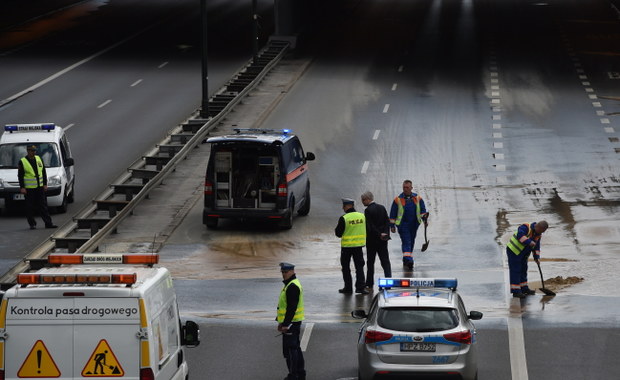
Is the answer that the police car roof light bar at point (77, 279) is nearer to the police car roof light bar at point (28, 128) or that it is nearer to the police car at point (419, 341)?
the police car at point (419, 341)

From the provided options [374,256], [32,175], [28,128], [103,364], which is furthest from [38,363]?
[28,128]

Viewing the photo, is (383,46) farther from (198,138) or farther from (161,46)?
(198,138)

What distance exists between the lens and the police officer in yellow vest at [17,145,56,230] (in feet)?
93.0

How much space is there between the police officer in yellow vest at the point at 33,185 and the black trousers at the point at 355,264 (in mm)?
9278

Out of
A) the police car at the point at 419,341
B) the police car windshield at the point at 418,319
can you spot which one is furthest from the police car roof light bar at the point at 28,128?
the police car windshield at the point at 418,319

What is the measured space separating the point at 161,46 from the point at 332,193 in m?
28.4

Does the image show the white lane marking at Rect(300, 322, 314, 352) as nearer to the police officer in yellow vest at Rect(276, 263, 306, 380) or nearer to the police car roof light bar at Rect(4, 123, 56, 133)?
the police officer in yellow vest at Rect(276, 263, 306, 380)

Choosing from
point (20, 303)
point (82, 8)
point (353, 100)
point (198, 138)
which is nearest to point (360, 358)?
point (20, 303)

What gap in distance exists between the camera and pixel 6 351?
11.7 m

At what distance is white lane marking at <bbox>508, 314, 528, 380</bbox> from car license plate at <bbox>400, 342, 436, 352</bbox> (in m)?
1.98

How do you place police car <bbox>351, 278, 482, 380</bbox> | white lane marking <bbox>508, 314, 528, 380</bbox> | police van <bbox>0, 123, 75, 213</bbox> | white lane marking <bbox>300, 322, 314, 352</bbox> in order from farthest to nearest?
police van <bbox>0, 123, 75, 213</bbox> < white lane marking <bbox>300, 322, 314, 352</bbox> < white lane marking <bbox>508, 314, 528, 380</bbox> < police car <bbox>351, 278, 482, 380</bbox>

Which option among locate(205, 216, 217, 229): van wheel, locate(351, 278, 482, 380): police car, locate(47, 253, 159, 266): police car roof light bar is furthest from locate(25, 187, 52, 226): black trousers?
locate(47, 253, 159, 266): police car roof light bar

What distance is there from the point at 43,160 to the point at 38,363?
2010cm

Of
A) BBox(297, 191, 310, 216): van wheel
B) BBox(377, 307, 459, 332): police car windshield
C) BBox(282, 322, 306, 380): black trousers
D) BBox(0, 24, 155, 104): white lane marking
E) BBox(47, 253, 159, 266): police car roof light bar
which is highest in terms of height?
BBox(47, 253, 159, 266): police car roof light bar
